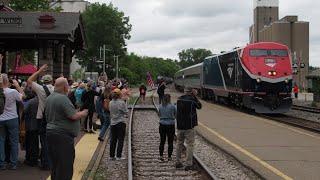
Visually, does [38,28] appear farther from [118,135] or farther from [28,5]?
[28,5]

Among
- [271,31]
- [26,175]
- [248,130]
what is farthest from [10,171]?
[271,31]

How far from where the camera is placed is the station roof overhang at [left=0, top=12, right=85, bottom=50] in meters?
20.1

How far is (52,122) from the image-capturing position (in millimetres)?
7676

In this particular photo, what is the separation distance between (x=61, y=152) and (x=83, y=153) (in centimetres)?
671

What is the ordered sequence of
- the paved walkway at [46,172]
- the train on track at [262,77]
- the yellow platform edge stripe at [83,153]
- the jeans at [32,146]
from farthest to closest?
1. the train on track at [262,77]
2. the yellow platform edge stripe at [83,153]
3. the jeans at [32,146]
4. the paved walkway at [46,172]

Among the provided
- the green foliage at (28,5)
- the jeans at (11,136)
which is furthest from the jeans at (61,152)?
the green foliage at (28,5)

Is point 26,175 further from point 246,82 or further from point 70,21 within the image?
point 246,82

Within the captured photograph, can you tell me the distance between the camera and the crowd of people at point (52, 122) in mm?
7617

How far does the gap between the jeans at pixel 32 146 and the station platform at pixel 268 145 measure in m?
4.42

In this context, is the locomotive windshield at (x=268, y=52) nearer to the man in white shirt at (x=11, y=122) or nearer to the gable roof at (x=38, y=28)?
the gable roof at (x=38, y=28)

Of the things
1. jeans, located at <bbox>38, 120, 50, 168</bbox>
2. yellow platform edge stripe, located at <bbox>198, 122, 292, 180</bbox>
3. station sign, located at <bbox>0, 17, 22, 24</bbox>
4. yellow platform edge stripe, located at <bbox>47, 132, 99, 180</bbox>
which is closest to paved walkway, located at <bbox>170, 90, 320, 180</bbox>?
yellow platform edge stripe, located at <bbox>198, 122, 292, 180</bbox>

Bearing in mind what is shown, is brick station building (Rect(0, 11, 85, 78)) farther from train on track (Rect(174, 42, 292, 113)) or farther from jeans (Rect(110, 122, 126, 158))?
train on track (Rect(174, 42, 292, 113))

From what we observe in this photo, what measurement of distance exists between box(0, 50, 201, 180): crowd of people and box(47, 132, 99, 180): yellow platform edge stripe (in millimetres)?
601

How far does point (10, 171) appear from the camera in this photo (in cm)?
1099
